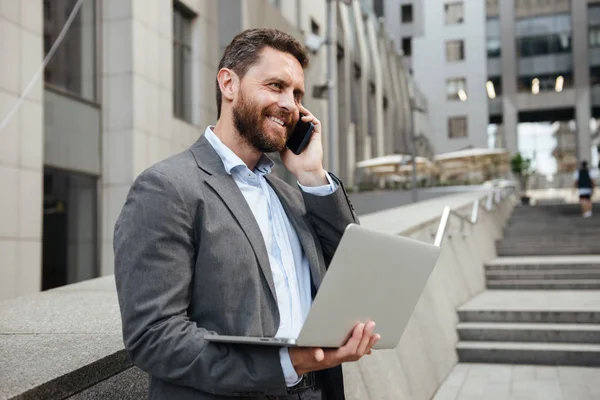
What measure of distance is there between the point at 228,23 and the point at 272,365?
19942mm

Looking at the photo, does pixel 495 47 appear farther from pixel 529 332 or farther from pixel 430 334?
pixel 430 334

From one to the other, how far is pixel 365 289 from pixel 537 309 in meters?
7.16

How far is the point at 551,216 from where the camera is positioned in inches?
717

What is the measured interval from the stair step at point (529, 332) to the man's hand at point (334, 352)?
21.6 ft

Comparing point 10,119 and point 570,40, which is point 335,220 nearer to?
point 10,119

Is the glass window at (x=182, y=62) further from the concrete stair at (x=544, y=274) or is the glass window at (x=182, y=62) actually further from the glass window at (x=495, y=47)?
the glass window at (x=495, y=47)

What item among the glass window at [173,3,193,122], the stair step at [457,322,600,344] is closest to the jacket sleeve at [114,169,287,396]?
the stair step at [457,322,600,344]

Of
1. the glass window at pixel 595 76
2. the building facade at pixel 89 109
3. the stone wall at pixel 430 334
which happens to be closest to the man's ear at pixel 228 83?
the stone wall at pixel 430 334

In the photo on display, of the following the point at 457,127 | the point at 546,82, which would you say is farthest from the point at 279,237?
the point at 546,82

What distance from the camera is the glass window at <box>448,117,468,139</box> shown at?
183ft

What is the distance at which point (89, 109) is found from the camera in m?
15.2

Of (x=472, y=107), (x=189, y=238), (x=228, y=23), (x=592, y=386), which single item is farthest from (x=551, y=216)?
(x=472, y=107)

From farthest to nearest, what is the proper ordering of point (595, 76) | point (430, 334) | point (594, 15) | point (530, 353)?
point (595, 76) → point (594, 15) → point (530, 353) → point (430, 334)

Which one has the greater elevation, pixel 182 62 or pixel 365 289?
pixel 182 62
